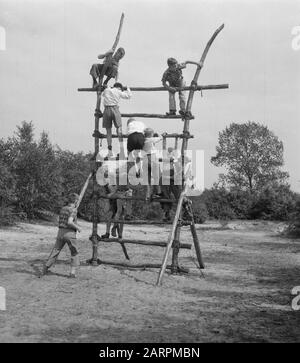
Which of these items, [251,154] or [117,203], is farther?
[251,154]

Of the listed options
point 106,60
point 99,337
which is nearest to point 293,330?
point 99,337

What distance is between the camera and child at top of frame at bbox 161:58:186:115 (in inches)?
367

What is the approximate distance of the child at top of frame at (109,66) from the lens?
31.5 feet

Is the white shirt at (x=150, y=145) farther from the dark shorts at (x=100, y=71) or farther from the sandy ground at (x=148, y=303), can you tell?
the sandy ground at (x=148, y=303)

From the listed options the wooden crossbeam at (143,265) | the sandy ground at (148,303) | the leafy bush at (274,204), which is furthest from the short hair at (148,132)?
the leafy bush at (274,204)

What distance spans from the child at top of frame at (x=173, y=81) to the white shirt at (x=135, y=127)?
702 millimetres

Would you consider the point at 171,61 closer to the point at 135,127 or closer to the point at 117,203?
the point at 135,127

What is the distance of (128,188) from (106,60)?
279 centimetres

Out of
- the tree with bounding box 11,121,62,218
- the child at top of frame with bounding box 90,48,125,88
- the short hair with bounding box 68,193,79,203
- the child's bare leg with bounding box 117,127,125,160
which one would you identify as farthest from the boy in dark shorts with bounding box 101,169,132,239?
the tree with bounding box 11,121,62,218

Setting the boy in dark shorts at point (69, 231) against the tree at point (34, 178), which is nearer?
the boy in dark shorts at point (69, 231)

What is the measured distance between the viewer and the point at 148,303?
6707 millimetres

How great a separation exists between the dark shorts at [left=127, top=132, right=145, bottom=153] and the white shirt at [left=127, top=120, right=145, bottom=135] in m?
0.09

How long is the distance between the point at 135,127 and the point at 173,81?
1314 millimetres


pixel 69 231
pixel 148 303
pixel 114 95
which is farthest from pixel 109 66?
pixel 148 303
